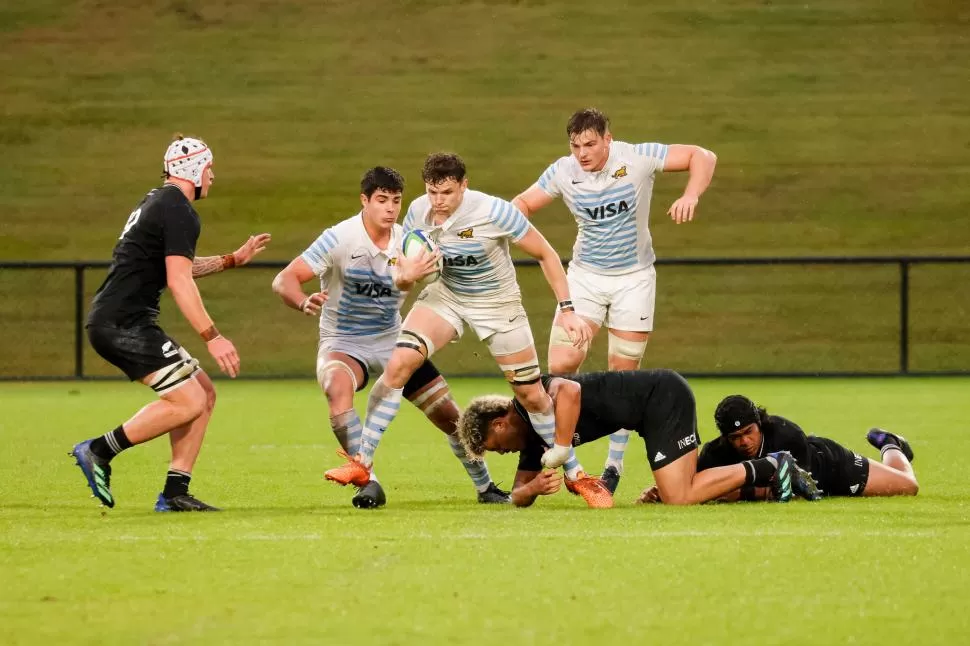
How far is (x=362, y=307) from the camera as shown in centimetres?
945

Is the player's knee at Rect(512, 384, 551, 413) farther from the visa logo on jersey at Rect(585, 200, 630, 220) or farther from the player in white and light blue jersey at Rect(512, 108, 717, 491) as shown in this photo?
the visa logo on jersey at Rect(585, 200, 630, 220)

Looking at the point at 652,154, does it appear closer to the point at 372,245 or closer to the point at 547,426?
the point at 372,245

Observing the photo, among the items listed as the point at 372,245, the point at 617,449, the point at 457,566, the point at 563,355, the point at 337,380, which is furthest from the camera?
the point at 563,355

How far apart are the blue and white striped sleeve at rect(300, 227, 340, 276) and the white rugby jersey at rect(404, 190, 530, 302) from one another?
0.52 meters

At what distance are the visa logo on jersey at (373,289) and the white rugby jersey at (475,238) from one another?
553 millimetres

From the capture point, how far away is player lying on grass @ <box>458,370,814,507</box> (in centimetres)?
835

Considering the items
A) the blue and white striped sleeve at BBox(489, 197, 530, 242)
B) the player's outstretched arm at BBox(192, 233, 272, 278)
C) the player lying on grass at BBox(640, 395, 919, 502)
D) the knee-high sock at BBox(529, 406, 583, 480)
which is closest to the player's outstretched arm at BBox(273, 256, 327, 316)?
the player's outstretched arm at BBox(192, 233, 272, 278)

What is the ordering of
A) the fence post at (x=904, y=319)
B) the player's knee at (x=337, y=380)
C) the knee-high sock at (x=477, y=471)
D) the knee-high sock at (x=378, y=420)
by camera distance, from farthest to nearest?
the fence post at (x=904, y=319)
the player's knee at (x=337, y=380)
the knee-high sock at (x=477, y=471)
the knee-high sock at (x=378, y=420)

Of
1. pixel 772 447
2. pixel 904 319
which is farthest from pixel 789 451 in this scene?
pixel 904 319

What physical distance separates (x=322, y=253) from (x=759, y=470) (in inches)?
110

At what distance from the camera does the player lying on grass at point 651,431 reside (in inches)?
329

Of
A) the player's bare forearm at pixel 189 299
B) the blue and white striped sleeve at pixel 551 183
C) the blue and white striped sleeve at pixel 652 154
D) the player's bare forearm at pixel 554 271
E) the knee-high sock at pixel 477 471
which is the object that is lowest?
the knee-high sock at pixel 477 471

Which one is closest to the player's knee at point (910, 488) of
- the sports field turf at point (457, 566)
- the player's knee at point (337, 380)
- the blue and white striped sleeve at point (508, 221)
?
the sports field turf at point (457, 566)

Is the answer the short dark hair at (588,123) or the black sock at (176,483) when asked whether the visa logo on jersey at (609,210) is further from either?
the black sock at (176,483)
